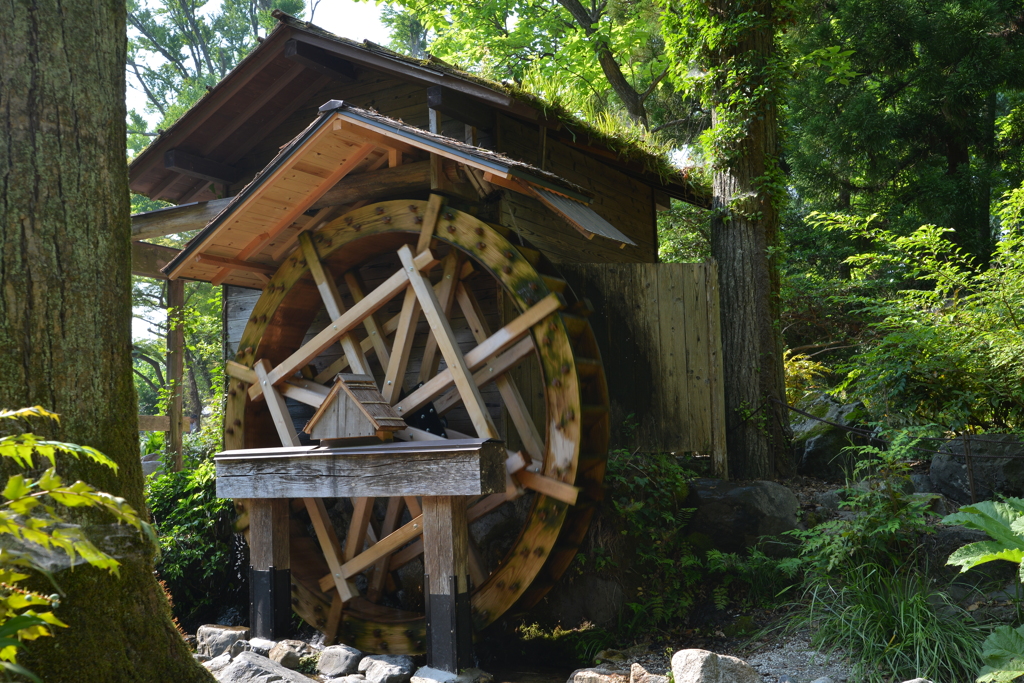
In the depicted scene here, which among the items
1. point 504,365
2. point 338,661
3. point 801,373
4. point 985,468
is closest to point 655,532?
point 504,365

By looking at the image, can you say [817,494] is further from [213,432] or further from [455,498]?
[213,432]

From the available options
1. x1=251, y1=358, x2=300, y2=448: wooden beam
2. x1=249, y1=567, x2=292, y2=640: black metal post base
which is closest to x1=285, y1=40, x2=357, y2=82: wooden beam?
x1=251, y1=358, x2=300, y2=448: wooden beam

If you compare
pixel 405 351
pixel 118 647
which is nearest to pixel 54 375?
pixel 118 647

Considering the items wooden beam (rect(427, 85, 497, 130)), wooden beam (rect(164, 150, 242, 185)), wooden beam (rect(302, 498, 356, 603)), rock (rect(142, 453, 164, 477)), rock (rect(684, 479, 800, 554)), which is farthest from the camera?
rock (rect(142, 453, 164, 477))

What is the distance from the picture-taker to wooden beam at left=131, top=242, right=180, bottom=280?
26.2 feet

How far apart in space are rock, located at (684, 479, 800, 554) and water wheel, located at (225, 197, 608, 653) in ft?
3.33

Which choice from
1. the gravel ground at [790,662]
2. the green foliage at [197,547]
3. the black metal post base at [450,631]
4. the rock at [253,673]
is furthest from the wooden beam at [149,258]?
the gravel ground at [790,662]

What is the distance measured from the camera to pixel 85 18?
2926 mm

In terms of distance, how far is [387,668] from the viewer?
488cm

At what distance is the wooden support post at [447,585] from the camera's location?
468 cm

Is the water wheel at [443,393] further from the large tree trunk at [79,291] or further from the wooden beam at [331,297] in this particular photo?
the large tree trunk at [79,291]

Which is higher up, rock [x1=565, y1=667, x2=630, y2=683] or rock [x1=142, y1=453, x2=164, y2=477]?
rock [x1=142, y1=453, x2=164, y2=477]

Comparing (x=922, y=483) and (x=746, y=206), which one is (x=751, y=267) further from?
(x=922, y=483)

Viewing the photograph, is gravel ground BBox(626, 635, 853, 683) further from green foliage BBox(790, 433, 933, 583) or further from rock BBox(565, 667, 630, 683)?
rock BBox(565, 667, 630, 683)
